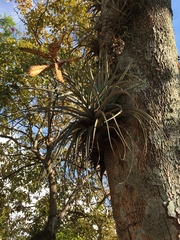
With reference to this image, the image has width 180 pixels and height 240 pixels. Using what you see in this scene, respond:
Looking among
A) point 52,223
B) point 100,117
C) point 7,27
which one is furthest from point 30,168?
point 100,117

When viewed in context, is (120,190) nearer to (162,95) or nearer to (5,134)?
(162,95)

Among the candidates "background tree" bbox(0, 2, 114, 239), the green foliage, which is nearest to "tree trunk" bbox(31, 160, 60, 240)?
"background tree" bbox(0, 2, 114, 239)

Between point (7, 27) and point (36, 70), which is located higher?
point (7, 27)

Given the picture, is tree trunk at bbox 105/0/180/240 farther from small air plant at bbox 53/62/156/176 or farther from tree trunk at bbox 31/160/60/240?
tree trunk at bbox 31/160/60/240

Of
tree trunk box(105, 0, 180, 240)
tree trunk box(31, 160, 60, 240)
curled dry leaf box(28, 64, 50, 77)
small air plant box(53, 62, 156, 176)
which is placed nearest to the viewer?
tree trunk box(105, 0, 180, 240)

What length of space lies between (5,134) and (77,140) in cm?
566

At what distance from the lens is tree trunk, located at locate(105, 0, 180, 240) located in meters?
1.48

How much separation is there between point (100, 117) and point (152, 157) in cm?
36

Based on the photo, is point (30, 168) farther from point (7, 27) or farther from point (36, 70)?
point (36, 70)

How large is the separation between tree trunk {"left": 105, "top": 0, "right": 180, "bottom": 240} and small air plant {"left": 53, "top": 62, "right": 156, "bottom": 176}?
0.06m

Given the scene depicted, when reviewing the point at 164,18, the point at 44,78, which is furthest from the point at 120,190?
A: the point at 44,78

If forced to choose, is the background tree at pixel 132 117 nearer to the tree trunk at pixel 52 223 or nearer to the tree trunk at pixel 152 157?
the tree trunk at pixel 152 157

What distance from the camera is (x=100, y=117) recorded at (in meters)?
1.81

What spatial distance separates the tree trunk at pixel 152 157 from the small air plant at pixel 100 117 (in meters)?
0.06
